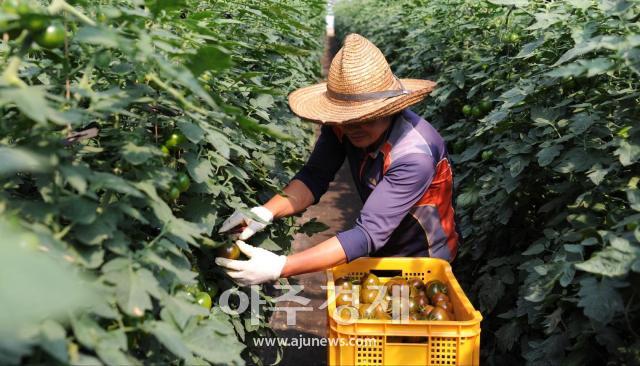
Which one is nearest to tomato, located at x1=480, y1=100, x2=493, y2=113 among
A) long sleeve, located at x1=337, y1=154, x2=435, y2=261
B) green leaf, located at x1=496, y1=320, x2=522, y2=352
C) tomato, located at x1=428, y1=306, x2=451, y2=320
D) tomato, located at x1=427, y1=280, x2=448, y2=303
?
long sleeve, located at x1=337, y1=154, x2=435, y2=261

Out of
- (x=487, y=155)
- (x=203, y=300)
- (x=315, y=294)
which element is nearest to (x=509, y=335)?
(x=487, y=155)

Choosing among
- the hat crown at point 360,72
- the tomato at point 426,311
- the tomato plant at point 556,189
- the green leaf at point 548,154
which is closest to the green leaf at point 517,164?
the tomato plant at point 556,189

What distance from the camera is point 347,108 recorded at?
278 cm

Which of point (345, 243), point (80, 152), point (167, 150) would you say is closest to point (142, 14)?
point (80, 152)

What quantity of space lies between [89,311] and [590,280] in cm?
131

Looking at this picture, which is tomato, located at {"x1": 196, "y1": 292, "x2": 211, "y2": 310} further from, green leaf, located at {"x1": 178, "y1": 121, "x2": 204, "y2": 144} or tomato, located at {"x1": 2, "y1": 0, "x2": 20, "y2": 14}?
tomato, located at {"x1": 2, "y1": 0, "x2": 20, "y2": 14}

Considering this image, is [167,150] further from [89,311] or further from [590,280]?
[590,280]

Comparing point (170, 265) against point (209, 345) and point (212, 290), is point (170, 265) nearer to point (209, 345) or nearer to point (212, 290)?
point (209, 345)

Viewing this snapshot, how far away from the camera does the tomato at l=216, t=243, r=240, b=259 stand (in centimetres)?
235

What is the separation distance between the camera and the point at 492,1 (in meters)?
3.09

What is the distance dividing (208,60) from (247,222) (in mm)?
1140

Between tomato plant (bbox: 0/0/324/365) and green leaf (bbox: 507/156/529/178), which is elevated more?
tomato plant (bbox: 0/0/324/365)

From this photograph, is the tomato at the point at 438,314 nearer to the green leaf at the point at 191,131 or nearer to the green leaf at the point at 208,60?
the green leaf at the point at 191,131

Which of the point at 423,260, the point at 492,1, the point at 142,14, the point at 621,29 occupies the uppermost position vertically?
the point at 142,14
